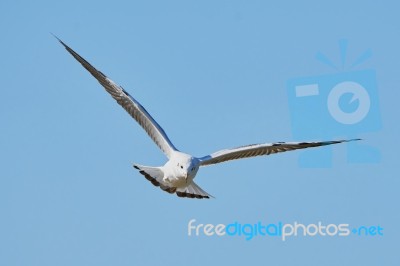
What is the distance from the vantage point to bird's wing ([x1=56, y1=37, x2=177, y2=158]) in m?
7.50

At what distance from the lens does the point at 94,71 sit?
761cm

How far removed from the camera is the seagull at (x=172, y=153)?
6.99m

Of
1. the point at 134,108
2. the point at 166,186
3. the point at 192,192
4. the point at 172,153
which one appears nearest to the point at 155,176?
the point at 166,186

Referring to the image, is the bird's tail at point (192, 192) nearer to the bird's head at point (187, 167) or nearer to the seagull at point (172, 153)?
the seagull at point (172, 153)

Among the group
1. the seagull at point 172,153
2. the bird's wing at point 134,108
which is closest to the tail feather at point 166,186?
the seagull at point 172,153

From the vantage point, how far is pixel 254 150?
713 cm

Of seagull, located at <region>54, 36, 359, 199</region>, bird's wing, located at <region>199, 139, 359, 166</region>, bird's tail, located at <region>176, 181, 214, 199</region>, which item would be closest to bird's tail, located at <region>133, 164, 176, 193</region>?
seagull, located at <region>54, 36, 359, 199</region>

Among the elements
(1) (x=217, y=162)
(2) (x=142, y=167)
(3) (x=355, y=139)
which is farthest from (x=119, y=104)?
(3) (x=355, y=139)

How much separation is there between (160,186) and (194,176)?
36 cm

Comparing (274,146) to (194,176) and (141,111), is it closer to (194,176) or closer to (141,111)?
(194,176)

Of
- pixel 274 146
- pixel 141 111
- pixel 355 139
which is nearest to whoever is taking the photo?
pixel 355 139

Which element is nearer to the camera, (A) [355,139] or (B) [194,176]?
(A) [355,139]

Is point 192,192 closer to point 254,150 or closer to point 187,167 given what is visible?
point 187,167

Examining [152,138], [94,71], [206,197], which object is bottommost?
[206,197]
